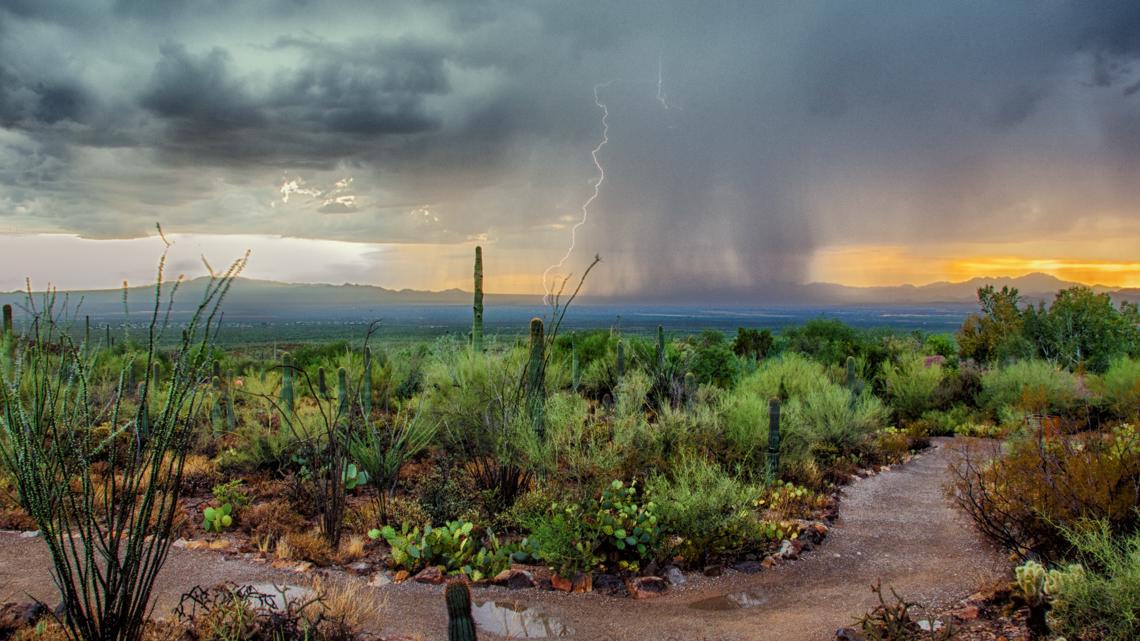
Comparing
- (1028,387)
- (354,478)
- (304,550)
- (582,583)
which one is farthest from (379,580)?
(1028,387)

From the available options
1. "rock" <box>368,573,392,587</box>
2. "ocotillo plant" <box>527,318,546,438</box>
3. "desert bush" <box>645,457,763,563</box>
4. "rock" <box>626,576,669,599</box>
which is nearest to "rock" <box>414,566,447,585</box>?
"rock" <box>368,573,392,587</box>

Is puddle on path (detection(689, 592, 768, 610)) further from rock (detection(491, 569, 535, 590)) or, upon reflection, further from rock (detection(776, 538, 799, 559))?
rock (detection(491, 569, 535, 590))

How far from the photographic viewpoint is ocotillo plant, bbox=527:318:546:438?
1000cm

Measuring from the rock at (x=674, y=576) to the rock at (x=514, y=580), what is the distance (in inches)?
52.0

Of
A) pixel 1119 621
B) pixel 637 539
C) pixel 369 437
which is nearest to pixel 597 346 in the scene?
pixel 369 437

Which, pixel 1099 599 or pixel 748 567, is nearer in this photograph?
pixel 1099 599

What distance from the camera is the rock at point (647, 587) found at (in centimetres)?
675

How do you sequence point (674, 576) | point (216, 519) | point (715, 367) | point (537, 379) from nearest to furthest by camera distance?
point (674, 576) → point (216, 519) → point (537, 379) → point (715, 367)

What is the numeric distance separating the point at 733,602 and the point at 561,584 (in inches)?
62.4

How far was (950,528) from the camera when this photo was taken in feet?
28.8

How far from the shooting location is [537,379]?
10.2 m

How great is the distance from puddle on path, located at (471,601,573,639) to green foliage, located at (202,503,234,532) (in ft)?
12.0

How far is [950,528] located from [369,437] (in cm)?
738

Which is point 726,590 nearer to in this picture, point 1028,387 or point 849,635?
point 849,635
